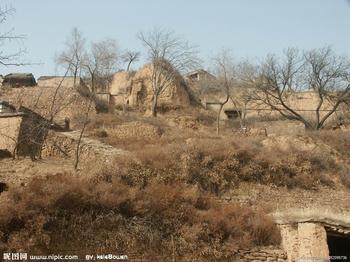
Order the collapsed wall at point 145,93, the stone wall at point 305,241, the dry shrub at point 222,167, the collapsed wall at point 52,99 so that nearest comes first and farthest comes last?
the stone wall at point 305,241 → the dry shrub at point 222,167 → the collapsed wall at point 52,99 → the collapsed wall at point 145,93

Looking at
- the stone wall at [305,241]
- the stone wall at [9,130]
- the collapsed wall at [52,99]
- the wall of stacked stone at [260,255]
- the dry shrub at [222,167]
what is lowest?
the wall of stacked stone at [260,255]

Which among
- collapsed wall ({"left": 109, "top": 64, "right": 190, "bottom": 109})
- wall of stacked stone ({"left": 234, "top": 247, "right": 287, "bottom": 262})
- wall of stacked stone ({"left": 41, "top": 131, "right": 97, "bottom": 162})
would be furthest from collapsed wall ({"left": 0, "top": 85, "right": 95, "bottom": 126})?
wall of stacked stone ({"left": 234, "top": 247, "right": 287, "bottom": 262})

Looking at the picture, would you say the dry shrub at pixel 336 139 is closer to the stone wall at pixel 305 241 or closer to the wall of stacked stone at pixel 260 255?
the wall of stacked stone at pixel 260 255

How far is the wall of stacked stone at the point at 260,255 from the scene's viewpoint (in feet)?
43.4

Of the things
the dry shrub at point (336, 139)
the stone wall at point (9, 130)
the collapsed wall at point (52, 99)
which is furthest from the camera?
the collapsed wall at point (52, 99)

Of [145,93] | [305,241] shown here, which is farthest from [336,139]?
[145,93]

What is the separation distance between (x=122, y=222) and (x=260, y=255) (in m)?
4.35

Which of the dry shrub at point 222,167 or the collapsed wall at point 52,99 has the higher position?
the collapsed wall at point 52,99

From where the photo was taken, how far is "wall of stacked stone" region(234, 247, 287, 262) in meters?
13.2

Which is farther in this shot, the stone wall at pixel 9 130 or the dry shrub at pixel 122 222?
the stone wall at pixel 9 130

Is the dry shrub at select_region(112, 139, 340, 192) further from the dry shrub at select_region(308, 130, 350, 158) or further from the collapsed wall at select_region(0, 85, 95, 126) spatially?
the collapsed wall at select_region(0, 85, 95, 126)

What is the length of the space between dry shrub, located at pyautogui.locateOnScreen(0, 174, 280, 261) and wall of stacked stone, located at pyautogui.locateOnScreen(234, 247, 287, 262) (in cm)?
25

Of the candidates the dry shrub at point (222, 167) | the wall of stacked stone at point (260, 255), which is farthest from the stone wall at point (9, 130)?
the wall of stacked stone at point (260, 255)

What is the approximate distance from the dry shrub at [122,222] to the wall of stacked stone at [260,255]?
0.25 m
